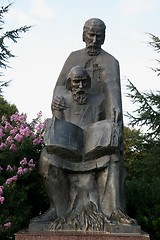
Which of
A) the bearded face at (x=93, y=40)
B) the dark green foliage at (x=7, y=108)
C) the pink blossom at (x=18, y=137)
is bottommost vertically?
the pink blossom at (x=18, y=137)

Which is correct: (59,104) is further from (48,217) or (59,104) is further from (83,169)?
(48,217)

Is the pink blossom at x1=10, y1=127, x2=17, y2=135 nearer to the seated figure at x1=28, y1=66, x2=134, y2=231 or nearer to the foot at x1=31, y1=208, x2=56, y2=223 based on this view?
the seated figure at x1=28, y1=66, x2=134, y2=231

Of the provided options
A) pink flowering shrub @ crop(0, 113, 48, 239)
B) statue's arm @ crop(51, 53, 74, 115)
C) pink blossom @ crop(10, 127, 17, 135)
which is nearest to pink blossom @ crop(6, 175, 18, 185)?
pink flowering shrub @ crop(0, 113, 48, 239)

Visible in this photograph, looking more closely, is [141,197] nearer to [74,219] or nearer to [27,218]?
[27,218]

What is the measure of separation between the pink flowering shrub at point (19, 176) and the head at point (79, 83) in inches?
44.7

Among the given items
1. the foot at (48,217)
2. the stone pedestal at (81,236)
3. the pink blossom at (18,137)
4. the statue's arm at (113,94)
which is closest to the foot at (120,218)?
the stone pedestal at (81,236)

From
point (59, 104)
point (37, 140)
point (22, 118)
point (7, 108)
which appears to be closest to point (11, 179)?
point (37, 140)

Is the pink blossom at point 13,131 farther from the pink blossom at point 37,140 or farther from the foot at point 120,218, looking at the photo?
the foot at point 120,218

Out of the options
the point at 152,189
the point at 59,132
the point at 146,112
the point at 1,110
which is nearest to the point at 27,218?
the point at 59,132

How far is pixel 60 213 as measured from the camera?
13.6 feet

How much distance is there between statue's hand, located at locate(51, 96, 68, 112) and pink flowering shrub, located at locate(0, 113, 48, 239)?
897mm

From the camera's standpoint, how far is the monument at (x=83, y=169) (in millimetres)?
3896

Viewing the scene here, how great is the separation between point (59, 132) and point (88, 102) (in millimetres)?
650

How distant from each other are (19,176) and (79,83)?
1527mm
